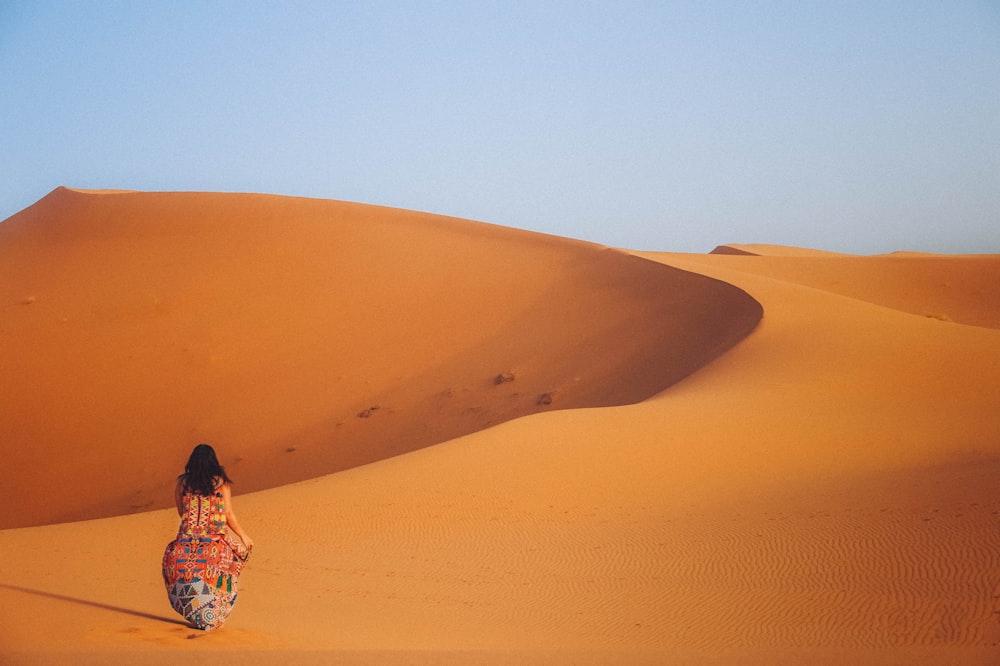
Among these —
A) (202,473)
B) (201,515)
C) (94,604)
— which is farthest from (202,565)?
(94,604)

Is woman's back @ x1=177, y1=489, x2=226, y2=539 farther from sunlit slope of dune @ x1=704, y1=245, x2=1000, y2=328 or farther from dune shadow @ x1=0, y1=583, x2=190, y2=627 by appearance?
sunlit slope of dune @ x1=704, y1=245, x2=1000, y2=328

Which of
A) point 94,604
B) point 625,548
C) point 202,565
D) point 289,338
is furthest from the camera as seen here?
point 289,338

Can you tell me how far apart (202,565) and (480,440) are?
7.72 meters

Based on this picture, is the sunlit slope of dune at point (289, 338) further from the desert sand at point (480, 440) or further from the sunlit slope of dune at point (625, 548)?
the sunlit slope of dune at point (625, 548)

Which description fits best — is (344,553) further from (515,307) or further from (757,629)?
(515,307)

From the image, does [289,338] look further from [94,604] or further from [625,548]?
[94,604]

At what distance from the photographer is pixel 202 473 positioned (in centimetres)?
693

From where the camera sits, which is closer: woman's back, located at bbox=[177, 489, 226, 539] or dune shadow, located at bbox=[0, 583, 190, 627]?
woman's back, located at bbox=[177, 489, 226, 539]

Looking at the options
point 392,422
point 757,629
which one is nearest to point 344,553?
point 757,629

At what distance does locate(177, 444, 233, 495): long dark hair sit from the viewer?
6.92 meters

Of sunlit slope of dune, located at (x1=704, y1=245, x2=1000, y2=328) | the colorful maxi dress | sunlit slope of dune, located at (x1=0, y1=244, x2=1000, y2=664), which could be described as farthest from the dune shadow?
sunlit slope of dune, located at (x1=704, y1=245, x2=1000, y2=328)

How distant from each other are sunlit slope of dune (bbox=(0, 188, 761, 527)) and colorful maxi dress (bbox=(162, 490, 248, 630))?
1320cm

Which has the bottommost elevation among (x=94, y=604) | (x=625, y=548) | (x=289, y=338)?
(x=625, y=548)

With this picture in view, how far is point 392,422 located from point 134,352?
8.51m
